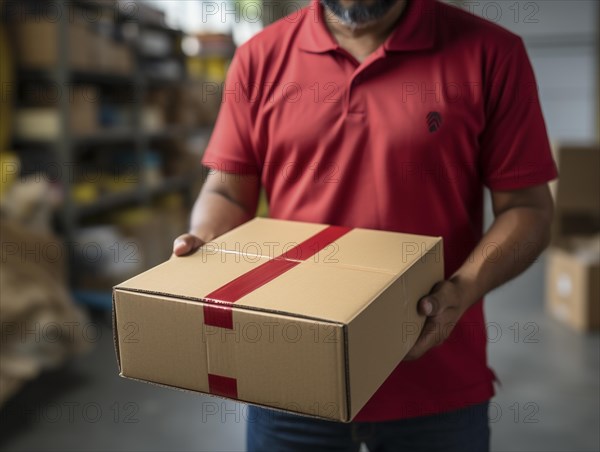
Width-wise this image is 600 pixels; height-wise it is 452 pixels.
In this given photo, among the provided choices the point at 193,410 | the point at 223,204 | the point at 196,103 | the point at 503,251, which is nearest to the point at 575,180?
the point at 193,410

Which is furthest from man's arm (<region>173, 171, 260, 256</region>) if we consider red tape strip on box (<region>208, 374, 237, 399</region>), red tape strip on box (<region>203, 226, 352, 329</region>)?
red tape strip on box (<region>208, 374, 237, 399</region>)

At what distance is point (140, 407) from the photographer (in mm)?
2658

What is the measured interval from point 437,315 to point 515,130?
35 centimetres

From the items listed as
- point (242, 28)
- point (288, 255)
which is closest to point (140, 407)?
point (288, 255)

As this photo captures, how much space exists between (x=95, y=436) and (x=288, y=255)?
6.03 ft

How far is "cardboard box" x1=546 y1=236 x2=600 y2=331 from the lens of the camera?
10.9 feet

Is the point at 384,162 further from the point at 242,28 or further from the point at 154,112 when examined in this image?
the point at 242,28

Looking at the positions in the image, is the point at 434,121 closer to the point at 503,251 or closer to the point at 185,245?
the point at 503,251

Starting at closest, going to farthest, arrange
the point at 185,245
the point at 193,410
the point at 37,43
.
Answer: the point at 185,245, the point at 193,410, the point at 37,43

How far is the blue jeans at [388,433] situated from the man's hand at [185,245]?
1.17 ft

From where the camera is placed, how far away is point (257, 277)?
0.89m

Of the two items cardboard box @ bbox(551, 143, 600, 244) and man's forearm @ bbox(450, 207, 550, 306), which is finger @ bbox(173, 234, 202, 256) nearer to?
man's forearm @ bbox(450, 207, 550, 306)

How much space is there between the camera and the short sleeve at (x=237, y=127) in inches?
47.7

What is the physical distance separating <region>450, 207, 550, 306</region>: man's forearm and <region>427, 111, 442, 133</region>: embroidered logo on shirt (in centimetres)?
20
